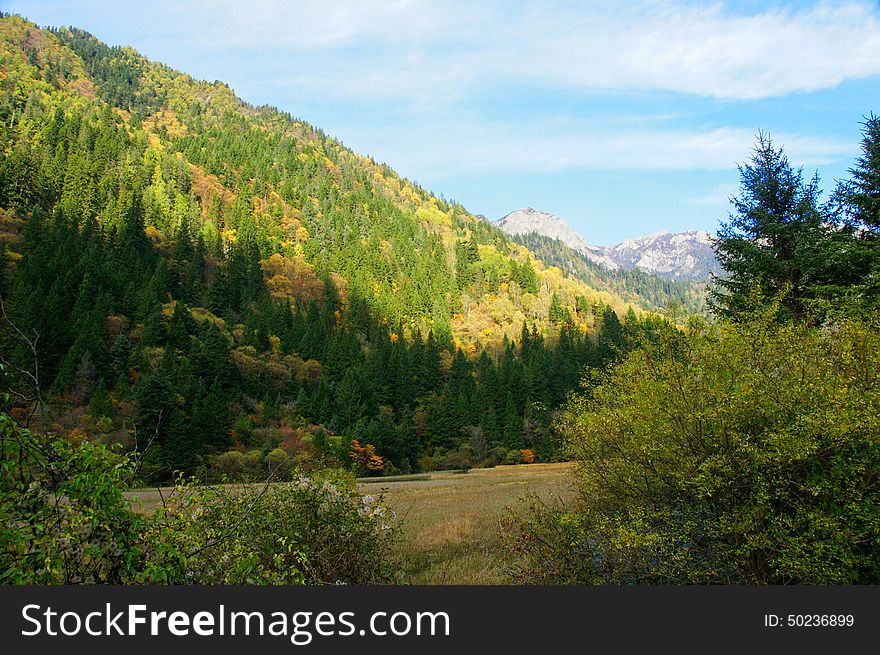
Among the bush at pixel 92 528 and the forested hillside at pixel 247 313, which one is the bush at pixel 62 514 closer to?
the bush at pixel 92 528

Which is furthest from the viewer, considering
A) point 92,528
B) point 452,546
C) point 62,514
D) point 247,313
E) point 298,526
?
point 247,313

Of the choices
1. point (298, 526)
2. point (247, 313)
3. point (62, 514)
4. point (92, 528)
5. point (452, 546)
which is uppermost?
point (247, 313)

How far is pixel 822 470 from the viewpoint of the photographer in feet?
22.1

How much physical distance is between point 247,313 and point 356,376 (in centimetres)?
3170

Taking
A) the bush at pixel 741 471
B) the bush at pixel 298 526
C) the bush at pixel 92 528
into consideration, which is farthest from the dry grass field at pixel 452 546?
the bush at pixel 92 528

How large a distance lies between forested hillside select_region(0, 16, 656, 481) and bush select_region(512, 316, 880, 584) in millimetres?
4491

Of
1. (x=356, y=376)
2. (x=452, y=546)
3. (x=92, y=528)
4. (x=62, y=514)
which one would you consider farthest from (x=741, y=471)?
(x=356, y=376)

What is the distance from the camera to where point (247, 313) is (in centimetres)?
9869

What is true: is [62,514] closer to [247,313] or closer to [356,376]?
[356,376]

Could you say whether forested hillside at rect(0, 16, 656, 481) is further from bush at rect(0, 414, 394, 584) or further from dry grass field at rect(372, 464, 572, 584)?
dry grass field at rect(372, 464, 572, 584)

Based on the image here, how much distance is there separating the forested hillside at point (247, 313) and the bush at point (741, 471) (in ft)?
14.7

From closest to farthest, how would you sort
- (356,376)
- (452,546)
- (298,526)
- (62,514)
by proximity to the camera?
(62,514) → (298,526) → (452,546) → (356,376)

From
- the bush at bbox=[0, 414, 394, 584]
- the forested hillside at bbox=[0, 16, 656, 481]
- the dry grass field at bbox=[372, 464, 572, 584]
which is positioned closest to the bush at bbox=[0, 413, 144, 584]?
the bush at bbox=[0, 414, 394, 584]

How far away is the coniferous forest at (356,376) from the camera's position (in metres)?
6.08
